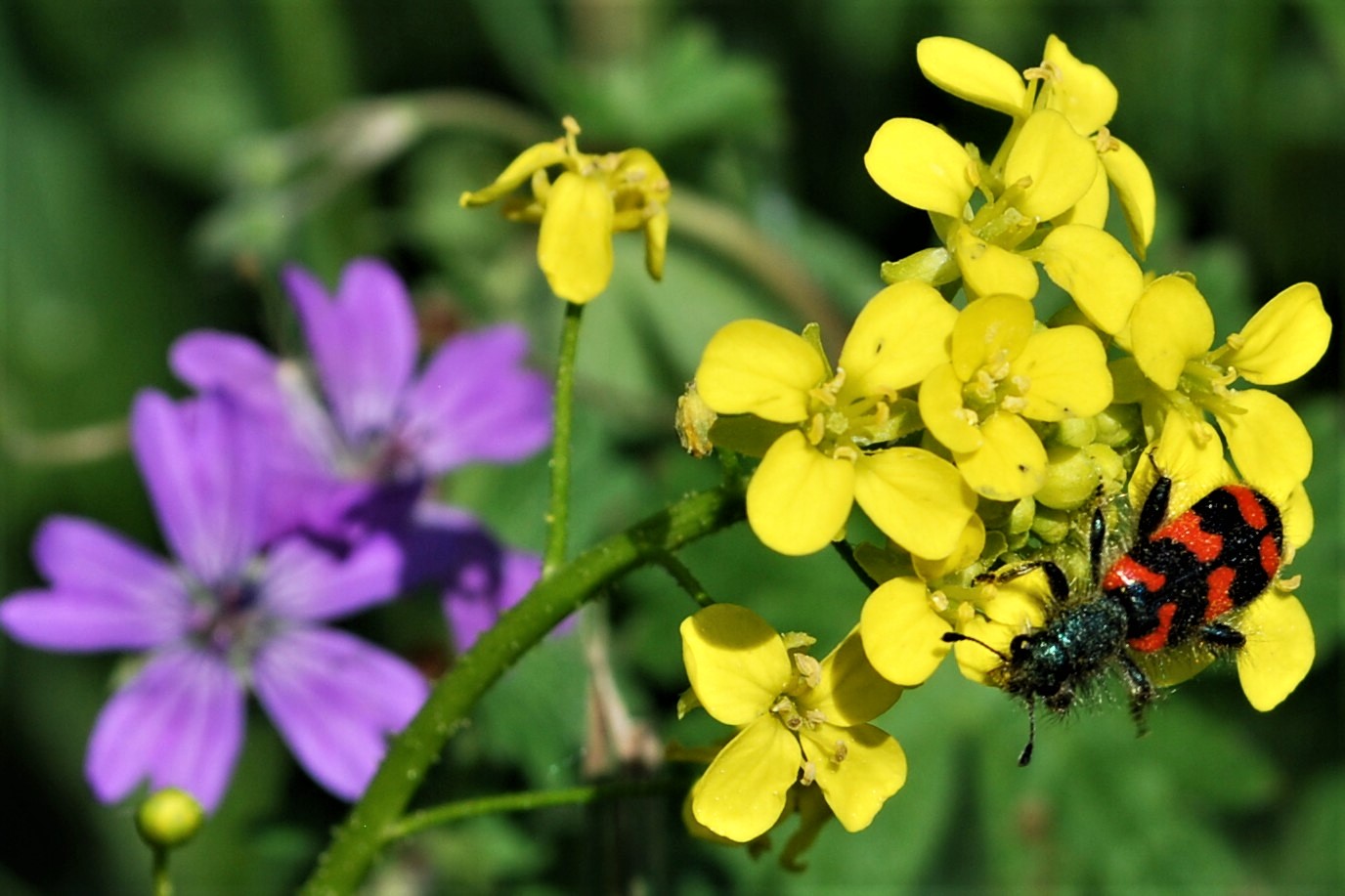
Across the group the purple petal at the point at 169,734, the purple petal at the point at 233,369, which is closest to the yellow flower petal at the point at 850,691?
the purple petal at the point at 169,734

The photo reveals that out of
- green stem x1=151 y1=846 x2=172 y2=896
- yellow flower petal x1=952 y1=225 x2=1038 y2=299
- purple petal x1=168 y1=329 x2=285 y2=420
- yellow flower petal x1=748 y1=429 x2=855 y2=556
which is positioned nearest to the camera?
yellow flower petal x1=748 y1=429 x2=855 y2=556

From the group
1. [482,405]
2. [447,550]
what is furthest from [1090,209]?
[482,405]

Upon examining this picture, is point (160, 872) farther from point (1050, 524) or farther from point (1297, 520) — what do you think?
point (1297, 520)

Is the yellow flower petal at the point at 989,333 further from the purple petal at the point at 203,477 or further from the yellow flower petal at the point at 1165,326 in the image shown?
the purple petal at the point at 203,477

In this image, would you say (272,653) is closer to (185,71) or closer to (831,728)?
(831,728)

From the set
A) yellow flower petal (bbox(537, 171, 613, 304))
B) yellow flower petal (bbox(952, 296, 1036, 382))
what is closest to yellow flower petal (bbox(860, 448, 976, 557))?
yellow flower petal (bbox(952, 296, 1036, 382))

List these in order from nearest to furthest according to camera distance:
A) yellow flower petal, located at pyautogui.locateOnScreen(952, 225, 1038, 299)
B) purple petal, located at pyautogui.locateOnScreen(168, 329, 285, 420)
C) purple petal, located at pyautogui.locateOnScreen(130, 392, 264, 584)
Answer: yellow flower petal, located at pyautogui.locateOnScreen(952, 225, 1038, 299) < purple petal, located at pyautogui.locateOnScreen(130, 392, 264, 584) < purple petal, located at pyautogui.locateOnScreen(168, 329, 285, 420)

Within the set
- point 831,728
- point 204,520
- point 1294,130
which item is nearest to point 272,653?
point 204,520

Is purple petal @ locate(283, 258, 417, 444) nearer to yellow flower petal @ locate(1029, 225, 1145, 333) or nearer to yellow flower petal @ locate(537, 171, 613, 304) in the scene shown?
yellow flower petal @ locate(537, 171, 613, 304)
